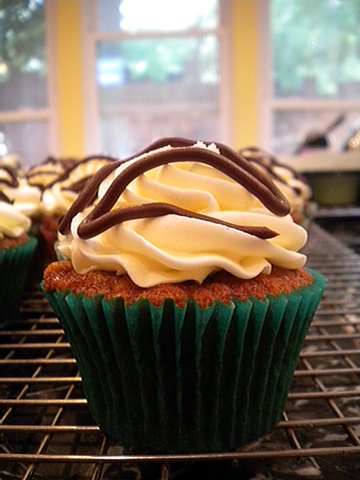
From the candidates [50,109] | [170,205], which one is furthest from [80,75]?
[170,205]

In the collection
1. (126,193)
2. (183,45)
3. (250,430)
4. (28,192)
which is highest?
(183,45)

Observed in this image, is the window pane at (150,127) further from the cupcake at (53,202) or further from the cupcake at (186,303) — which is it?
the cupcake at (186,303)

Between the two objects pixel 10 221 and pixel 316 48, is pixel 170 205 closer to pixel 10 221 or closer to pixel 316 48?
pixel 10 221

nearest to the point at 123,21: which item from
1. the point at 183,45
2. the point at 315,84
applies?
the point at 183,45

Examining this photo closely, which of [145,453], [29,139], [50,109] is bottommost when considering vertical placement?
[145,453]

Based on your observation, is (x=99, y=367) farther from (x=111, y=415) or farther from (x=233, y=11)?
(x=233, y=11)

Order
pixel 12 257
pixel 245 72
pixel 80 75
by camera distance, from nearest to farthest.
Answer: pixel 12 257 → pixel 245 72 → pixel 80 75
